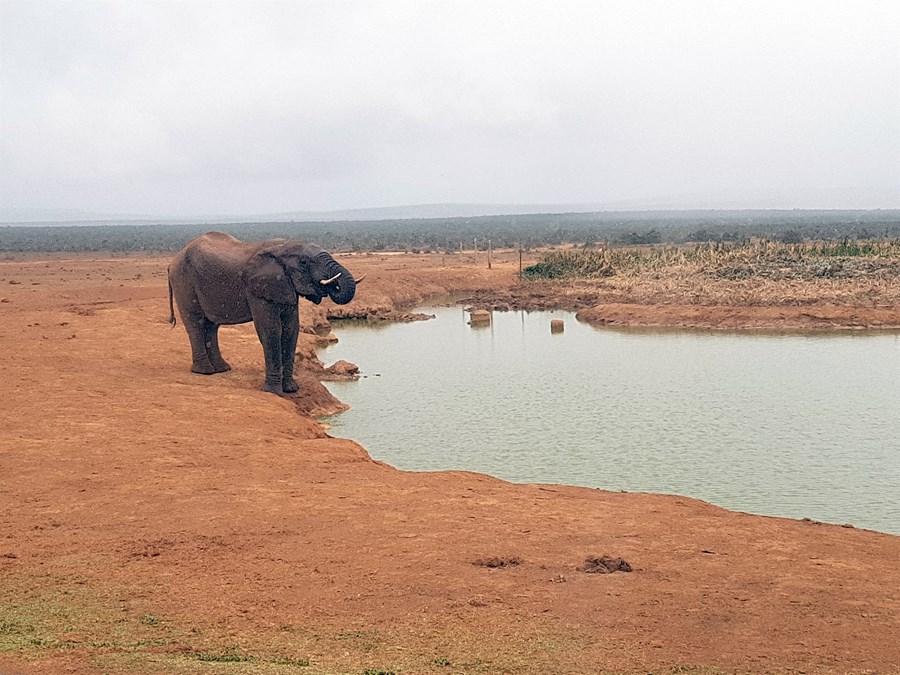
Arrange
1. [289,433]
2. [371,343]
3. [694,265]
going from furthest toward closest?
[694,265] < [371,343] < [289,433]

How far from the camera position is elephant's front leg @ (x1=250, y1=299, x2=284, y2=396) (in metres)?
16.8

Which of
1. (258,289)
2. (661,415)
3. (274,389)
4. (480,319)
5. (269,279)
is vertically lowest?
(661,415)

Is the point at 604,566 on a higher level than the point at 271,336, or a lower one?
lower

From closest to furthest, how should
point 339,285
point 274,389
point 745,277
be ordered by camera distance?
point 339,285, point 274,389, point 745,277

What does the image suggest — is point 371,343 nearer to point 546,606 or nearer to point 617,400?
point 617,400

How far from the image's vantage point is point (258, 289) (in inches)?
661

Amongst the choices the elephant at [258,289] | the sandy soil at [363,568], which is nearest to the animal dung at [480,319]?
the elephant at [258,289]

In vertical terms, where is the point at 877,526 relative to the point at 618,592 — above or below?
below

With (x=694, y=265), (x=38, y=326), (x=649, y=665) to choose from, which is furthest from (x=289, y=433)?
(x=694, y=265)

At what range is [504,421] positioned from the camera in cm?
1714

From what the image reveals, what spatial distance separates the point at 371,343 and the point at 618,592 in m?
22.2

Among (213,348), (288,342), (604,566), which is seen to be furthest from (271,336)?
(604,566)

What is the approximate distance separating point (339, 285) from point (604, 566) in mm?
9685

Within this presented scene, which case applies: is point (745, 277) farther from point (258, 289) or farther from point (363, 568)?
point (363, 568)
